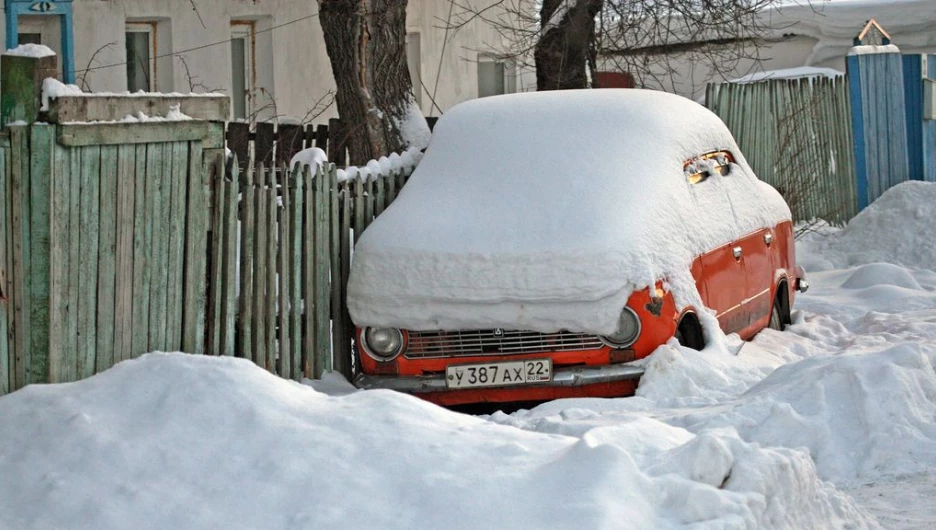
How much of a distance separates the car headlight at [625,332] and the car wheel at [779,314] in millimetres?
2585

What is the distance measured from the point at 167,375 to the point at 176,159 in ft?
4.90

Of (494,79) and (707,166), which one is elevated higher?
(494,79)

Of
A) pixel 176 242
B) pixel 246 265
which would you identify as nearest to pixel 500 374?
pixel 246 265

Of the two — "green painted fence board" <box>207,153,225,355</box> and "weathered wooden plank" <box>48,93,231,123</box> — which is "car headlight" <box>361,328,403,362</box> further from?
"weathered wooden plank" <box>48,93,231,123</box>

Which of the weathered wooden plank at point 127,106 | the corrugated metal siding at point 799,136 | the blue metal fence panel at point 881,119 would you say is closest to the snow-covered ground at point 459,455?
the weathered wooden plank at point 127,106

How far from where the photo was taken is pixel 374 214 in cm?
852

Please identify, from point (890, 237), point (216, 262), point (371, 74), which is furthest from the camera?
point (890, 237)

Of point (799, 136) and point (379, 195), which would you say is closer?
point (379, 195)

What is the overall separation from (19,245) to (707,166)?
4490 mm

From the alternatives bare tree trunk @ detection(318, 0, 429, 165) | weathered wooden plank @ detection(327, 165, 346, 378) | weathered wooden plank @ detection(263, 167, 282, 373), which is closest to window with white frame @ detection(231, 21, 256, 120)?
bare tree trunk @ detection(318, 0, 429, 165)

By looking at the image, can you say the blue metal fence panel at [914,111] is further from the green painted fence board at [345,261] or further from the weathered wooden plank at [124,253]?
the weathered wooden plank at [124,253]

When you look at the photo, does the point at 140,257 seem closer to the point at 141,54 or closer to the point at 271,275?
the point at 271,275

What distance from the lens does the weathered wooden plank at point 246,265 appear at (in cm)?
743

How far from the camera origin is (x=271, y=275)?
7.65 metres
